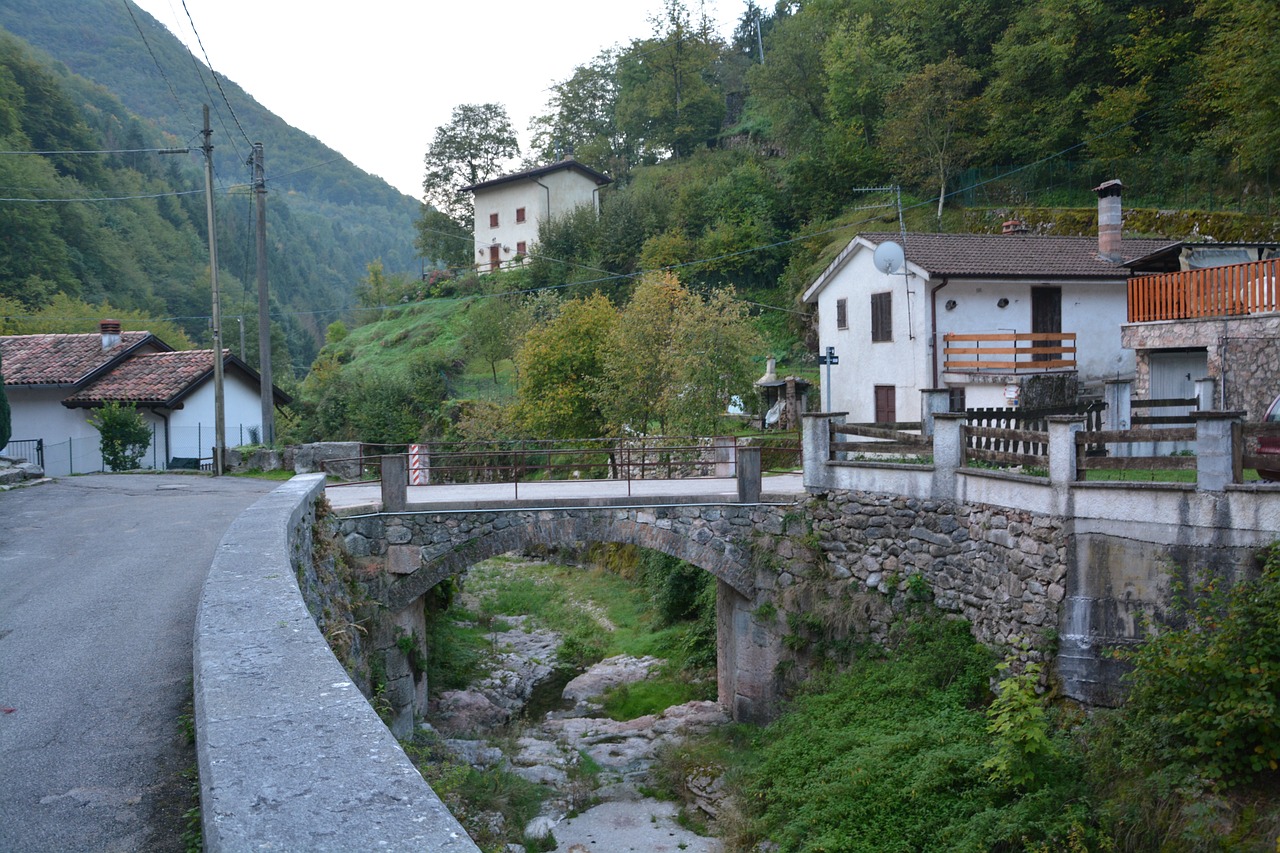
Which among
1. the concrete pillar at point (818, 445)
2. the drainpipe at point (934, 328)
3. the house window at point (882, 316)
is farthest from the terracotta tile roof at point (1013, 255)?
the concrete pillar at point (818, 445)

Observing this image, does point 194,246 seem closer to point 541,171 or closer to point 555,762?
point 541,171

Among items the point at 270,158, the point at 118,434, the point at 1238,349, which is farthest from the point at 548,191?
the point at 270,158

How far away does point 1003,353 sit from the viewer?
22953 millimetres

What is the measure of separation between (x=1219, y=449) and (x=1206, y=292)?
997 cm

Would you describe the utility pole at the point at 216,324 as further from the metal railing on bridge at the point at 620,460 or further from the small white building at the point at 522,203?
the small white building at the point at 522,203

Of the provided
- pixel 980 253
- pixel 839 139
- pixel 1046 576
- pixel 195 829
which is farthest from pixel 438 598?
pixel 839 139

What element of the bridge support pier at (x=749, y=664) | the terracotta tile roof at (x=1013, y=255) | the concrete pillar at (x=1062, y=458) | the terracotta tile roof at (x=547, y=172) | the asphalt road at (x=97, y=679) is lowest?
the bridge support pier at (x=749, y=664)

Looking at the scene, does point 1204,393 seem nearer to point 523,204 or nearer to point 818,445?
point 818,445

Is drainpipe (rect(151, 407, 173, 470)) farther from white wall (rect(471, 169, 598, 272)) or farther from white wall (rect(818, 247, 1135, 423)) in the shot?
white wall (rect(471, 169, 598, 272))

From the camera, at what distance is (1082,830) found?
9406 millimetres

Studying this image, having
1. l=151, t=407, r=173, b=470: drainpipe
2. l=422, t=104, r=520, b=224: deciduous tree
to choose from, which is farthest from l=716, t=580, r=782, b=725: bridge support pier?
l=422, t=104, r=520, b=224: deciduous tree

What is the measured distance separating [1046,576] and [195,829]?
10.9m

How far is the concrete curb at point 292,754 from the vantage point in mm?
2447

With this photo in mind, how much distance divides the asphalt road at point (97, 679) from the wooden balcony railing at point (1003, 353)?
58.8 ft
